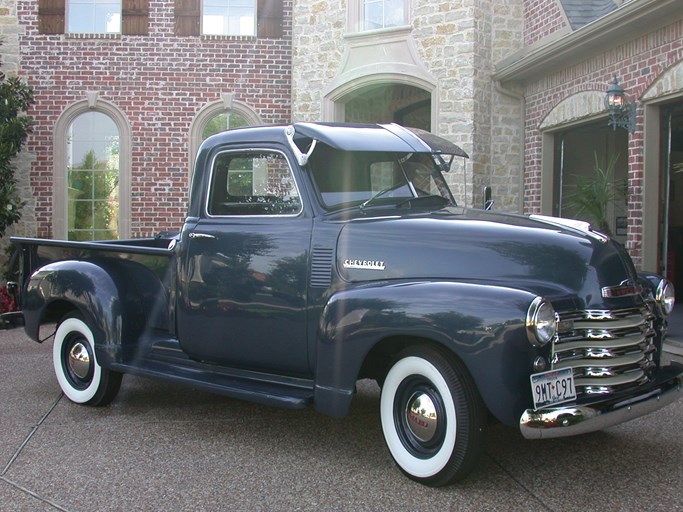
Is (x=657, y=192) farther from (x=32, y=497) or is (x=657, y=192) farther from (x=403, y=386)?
(x=32, y=497)

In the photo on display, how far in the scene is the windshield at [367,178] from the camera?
4781mm

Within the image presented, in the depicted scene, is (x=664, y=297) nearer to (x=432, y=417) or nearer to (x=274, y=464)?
(x=432, y=417)

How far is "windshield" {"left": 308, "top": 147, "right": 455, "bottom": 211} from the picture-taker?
478 centimetres

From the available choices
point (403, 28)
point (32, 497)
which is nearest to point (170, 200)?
point (403, 28)

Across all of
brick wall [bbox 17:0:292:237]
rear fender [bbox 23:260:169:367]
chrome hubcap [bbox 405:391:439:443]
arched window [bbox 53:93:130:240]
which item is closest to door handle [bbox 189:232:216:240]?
rear fender [bbox 23:260:169:367]

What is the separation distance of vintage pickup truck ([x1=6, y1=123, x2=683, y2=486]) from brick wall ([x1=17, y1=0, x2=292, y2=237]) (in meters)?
9.04

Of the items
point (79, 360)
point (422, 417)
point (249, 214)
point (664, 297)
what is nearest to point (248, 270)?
point (249, 214)

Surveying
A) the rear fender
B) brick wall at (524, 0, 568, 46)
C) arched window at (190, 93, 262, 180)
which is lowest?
the rear fender

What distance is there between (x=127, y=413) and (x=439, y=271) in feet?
8.65

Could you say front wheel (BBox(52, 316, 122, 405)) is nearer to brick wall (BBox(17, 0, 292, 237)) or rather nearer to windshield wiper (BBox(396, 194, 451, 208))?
windshield wiper (BBox(396, 194, 451, 208))

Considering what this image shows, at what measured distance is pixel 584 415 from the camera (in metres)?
3.56

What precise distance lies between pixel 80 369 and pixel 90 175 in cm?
995

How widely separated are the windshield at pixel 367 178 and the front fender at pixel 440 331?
709 mm

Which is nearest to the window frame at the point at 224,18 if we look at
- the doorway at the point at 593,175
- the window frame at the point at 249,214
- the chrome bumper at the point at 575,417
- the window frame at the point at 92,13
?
the window frame at the point at 92,13
